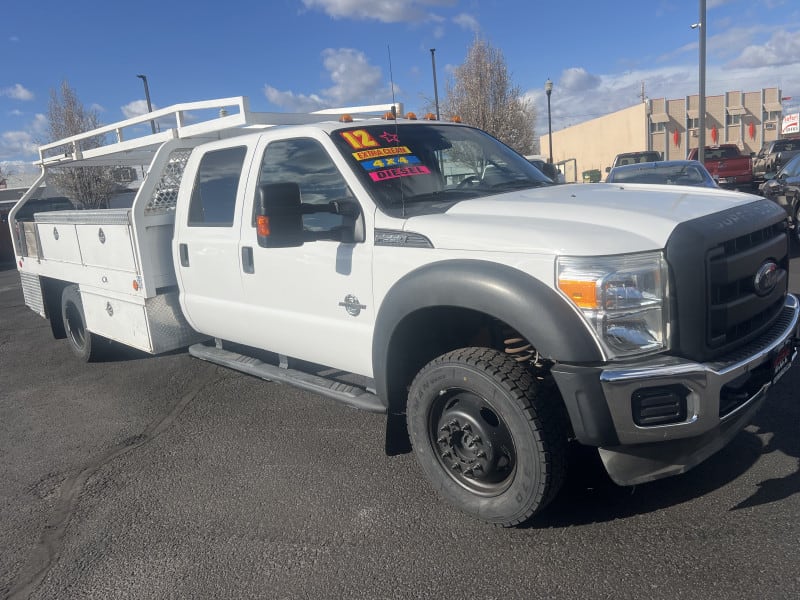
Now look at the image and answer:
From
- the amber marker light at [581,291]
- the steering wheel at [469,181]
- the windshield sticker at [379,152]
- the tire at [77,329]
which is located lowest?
the tire at [77,329]

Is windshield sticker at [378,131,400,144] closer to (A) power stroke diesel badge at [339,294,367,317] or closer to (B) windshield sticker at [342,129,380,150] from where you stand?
(B) windshield sticker at [342,129,380,150]

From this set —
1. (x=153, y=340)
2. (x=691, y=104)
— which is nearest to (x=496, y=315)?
(x=153, y=340)

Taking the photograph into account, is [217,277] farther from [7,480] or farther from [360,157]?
[7,480]

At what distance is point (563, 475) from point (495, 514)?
1.35 ft

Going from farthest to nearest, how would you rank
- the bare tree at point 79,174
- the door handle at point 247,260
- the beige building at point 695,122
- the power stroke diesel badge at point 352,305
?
1. the beige building at point 695,122
2. the bare tree at point 79,174
3. the door handle at point 247,260
4. the power stroke diesel badge at point 352,305

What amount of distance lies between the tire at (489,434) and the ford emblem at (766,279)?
1.09 meters

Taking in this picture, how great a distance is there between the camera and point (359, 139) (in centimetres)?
387

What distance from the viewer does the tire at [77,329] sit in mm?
6422

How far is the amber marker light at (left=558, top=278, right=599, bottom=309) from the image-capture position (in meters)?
2.63

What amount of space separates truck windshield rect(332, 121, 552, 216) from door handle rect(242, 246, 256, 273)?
3.23 ft

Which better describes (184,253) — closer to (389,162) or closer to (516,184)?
(389,162)

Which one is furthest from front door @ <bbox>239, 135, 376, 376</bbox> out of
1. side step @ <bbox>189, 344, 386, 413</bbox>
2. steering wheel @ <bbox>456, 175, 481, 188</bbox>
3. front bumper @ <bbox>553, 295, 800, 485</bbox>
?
front bumper @ <bbox>553, 295, 800, 485</bbox>

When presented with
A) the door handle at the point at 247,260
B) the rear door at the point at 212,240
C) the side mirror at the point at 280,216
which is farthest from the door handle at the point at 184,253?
the side mirror at the point at 280,216

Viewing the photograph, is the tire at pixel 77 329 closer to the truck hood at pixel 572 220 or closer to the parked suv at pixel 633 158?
the truck hood at pixel 572 220
